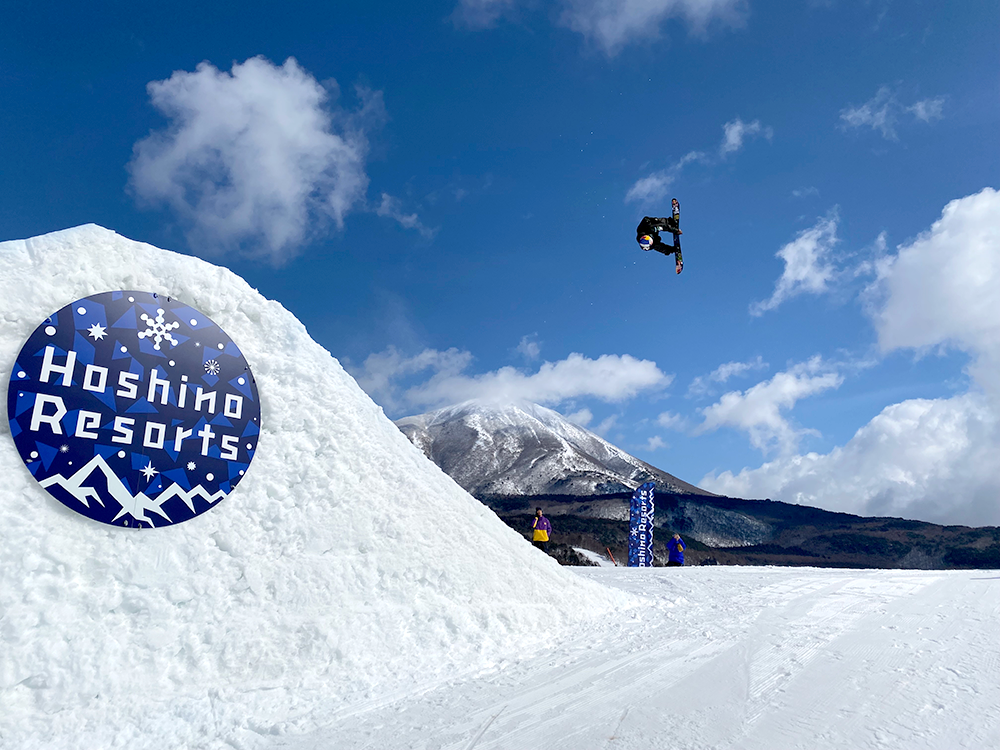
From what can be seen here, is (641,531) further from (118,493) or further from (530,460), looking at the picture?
(530,460)

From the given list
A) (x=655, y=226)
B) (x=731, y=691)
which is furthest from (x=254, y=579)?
(x=655, y=226)

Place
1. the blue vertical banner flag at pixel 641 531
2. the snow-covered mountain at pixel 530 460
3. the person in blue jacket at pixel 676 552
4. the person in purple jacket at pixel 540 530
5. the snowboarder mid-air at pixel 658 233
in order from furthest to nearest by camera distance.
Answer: the snow-covered mountain at pixel 530 460
the blue vertical banner flag at pixel 641 531
the person in blue jacket at pixel 676 552
the person in purple jacket at pixel 540 530
the snowboarder mid-air at pixel 658 233

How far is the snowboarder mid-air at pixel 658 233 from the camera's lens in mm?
12757

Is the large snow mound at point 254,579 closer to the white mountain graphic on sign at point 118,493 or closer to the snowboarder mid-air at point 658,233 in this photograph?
the white mountain graphic on sign at point 118,493

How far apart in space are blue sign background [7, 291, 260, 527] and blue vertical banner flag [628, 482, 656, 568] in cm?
2135

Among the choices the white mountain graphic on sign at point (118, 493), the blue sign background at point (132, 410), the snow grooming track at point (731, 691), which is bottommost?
the snow grooming track at point (731, 691)

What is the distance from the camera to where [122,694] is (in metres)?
4.76

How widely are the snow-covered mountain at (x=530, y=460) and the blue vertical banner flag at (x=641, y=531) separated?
94.9 m

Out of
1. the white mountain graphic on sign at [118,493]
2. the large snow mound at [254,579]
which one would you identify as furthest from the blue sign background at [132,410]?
the large snow mound at [254,579]

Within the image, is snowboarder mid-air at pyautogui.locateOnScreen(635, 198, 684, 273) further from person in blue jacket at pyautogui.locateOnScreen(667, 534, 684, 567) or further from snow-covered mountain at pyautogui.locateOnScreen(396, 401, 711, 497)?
snow-covered mountain at pyautogui.locateOnScreen(396, 401, 711, 497)

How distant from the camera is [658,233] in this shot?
12.9 metres

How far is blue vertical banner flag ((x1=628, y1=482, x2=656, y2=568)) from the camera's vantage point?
25.7 meters

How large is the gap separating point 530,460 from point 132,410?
503ft

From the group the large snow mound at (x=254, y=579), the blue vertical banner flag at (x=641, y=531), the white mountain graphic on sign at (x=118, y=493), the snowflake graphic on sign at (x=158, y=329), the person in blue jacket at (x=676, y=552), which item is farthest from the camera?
the blue vertical banner flag at (x=641, y=531)
